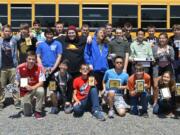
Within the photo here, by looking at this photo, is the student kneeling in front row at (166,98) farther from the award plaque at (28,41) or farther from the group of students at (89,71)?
the award plaque at (28,41)

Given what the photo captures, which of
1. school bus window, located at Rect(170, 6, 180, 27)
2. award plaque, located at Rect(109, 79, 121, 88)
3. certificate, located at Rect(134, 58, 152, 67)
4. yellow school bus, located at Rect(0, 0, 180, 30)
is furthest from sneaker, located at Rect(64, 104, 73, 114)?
school bus window, located at Rect(170, 6, 180, 27)

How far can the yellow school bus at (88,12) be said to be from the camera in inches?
514

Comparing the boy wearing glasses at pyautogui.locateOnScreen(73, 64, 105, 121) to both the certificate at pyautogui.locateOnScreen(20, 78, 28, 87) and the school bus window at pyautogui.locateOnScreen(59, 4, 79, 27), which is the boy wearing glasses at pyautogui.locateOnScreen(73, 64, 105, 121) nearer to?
the certificate at pyautogui.locateOnScreen(20, 78, 28, 87)

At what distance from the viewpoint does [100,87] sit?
369 inches

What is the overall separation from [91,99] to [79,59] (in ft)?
2.87

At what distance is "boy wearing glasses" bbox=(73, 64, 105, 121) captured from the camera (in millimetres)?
8617

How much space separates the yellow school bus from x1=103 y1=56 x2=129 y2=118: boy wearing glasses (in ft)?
13.6

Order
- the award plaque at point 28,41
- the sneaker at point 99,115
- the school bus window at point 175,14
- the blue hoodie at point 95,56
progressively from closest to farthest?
the sneaker at point 99,115
the blue hoodie at point 95,56
the award plaque at point 28,41
the school bus window at point 175,14

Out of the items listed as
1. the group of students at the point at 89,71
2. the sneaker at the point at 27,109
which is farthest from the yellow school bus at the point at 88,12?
the sneaker at the point at 27,109

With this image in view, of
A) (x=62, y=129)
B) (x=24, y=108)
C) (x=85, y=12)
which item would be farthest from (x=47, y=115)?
(x=85, y=12)

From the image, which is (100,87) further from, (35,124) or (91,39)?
(35,124)

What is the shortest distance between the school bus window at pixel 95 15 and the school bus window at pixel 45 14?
817 mm

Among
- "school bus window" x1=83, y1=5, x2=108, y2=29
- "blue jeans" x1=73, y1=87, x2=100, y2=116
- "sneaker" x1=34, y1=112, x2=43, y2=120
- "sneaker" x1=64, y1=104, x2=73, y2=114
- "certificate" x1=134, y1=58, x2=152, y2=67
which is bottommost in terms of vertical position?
"sneaker" x1=34, y1=112, x2=43, y2=120

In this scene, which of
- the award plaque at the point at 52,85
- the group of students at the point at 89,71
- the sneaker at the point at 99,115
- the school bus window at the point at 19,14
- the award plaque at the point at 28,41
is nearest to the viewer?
the sneaker at the point at 99,115
